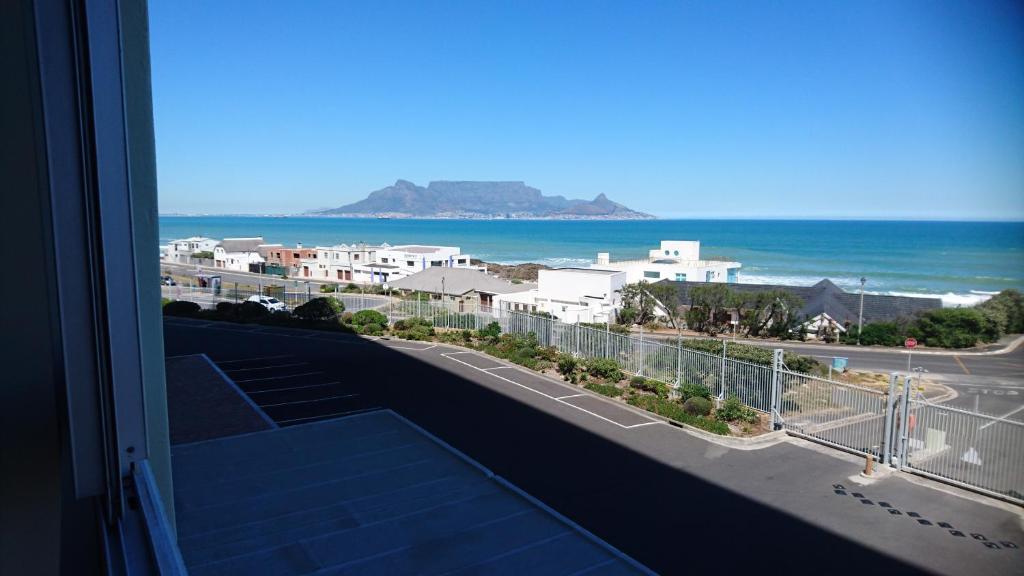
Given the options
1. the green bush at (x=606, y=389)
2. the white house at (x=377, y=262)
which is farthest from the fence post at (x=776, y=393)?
the white house at (x=377, y=262)

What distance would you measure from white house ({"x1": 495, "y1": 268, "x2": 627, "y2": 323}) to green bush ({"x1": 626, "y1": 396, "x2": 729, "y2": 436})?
16.5 metres

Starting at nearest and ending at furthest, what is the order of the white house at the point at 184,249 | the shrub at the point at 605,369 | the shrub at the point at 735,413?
1. the shrub at the point at 735,413
2. the shrub at the point at 605,369
3. the white house at the point at 184,249

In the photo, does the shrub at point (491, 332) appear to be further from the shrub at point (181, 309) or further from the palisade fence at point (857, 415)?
the shrub at point (181, 309)

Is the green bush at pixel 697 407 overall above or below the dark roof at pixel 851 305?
above

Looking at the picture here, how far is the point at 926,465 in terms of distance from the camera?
30.0 feet

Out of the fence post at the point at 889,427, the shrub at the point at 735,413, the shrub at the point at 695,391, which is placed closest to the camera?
the fence post at the point at 889,427

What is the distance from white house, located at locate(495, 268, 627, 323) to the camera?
100.0ft

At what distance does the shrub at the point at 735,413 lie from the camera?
1178 cm

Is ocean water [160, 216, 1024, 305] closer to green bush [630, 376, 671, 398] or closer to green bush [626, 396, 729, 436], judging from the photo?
green bush [626, 396, 729, 436]

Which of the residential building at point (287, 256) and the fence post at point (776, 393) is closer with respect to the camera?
the fence post at point (776, 393)

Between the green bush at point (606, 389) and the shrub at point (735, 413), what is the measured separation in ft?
7.48

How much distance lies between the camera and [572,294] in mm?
31578

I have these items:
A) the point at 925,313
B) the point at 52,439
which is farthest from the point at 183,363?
the point at 925,313

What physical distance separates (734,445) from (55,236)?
10726 mm
